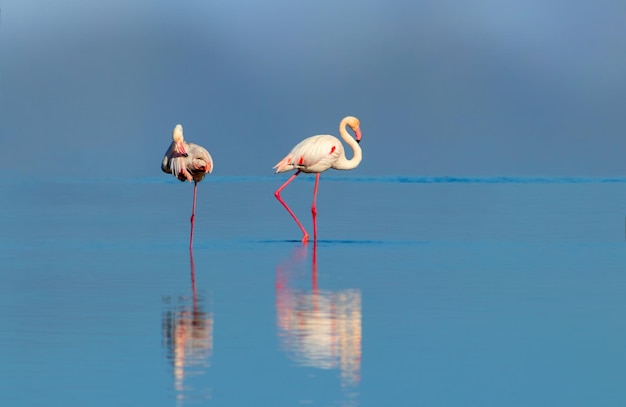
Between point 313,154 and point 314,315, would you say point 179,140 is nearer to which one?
point 313,154

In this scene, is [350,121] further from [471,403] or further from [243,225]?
[471,403]

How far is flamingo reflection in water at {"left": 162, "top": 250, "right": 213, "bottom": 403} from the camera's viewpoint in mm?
6719

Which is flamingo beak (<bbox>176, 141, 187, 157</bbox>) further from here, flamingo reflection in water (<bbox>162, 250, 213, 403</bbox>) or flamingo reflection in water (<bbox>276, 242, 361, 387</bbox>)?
flamingo reflection in water (<bbox>162, 250, 213, 403</bbox>)

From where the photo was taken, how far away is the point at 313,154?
16547mm

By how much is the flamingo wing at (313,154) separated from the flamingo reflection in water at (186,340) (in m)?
6.65

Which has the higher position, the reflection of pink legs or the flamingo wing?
the flamingo wing

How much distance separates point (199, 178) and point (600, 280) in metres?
6.06

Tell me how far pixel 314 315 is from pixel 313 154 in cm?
766

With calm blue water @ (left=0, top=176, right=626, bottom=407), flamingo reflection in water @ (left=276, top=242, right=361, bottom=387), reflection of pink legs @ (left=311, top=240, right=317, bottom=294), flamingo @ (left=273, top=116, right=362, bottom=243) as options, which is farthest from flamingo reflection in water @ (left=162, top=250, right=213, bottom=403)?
flamingo @ (left=273, top=116, right=362, bottom=243)

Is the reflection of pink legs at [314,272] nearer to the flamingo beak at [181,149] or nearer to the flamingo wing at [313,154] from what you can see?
the flamingo beak at [181,149]

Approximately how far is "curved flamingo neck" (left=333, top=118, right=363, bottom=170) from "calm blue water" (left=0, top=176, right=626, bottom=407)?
82 cm

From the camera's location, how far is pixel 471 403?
6.32 m

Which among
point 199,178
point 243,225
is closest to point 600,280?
point 199,178

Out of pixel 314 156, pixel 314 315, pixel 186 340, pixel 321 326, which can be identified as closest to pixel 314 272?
pixel 314 315
